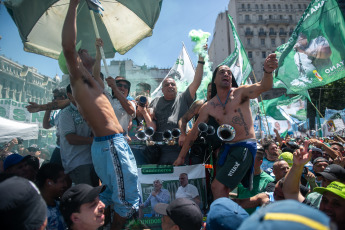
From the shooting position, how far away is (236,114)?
3178 mm

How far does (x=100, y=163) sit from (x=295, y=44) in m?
7.59

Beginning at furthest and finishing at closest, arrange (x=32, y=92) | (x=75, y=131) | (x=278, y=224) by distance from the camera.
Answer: (x=32, y=92) < (x=75, y=131) < (x=278, y=224)

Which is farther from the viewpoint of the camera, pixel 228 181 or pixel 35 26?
pixel 35 26

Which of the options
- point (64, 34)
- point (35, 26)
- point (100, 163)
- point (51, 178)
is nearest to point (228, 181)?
point (100, 163)

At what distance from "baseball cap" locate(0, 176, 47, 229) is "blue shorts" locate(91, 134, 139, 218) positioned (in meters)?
→ 1.11

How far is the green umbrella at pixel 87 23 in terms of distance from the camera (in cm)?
344

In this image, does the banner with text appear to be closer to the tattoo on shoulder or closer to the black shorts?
the black shorts

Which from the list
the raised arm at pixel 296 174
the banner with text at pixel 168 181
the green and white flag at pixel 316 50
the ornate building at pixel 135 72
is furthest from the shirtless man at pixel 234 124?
the ornate building at pixel 135 72

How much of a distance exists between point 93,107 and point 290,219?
2.14 m

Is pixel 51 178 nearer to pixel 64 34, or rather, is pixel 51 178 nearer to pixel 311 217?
pixel 64 34

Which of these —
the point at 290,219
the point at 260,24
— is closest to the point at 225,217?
the point at 290,219

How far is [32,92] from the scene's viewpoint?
641 centimetres

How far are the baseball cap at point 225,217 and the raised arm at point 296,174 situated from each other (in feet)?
3.58

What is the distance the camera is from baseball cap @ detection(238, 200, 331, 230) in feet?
2.52
